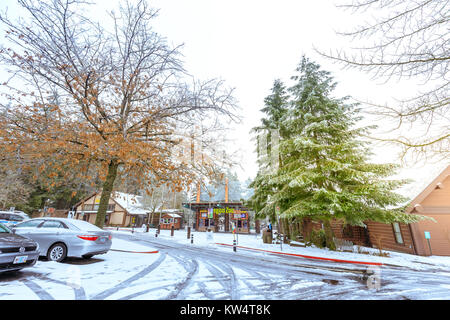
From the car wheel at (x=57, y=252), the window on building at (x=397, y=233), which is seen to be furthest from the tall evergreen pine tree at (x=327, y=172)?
the car wheel at (x=57, y=252)

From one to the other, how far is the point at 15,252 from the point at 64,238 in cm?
196

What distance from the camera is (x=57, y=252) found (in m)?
6.07

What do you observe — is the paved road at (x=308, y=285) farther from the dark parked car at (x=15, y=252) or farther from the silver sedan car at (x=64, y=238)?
the silver sedan car at (x=64, y=238)

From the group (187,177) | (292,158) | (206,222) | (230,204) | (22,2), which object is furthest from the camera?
(206,222)

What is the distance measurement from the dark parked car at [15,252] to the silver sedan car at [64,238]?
1.30 meters

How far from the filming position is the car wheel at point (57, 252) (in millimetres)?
6011

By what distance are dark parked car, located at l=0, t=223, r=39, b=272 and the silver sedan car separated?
51.3 inches

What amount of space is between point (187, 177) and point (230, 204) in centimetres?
2446

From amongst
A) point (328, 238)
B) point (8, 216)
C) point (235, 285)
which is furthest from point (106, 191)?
point (8, 216)

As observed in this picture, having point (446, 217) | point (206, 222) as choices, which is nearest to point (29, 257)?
point (446, 217)
